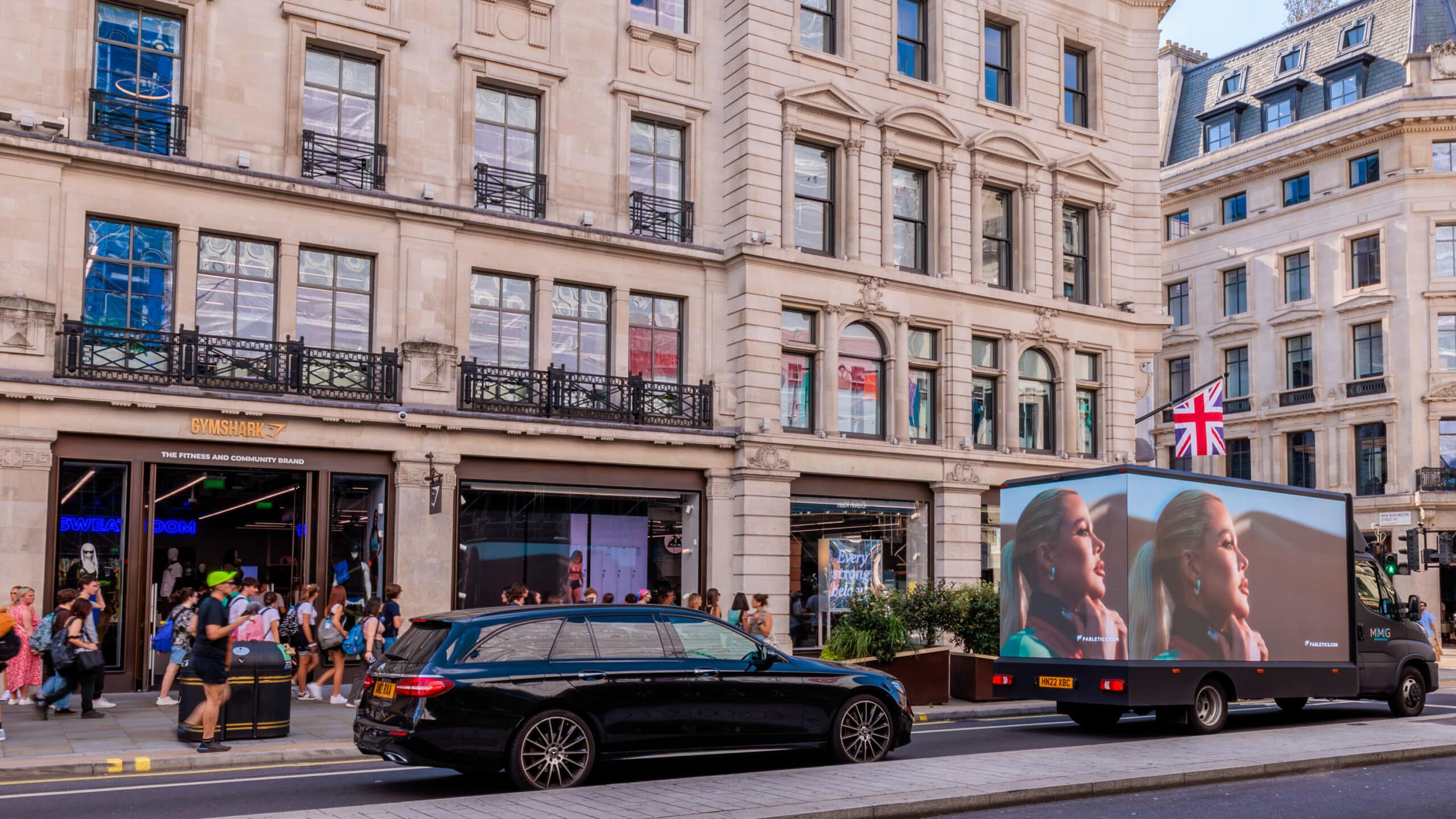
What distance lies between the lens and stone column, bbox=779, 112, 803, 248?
27.0m

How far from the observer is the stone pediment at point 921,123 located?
28.5 metres

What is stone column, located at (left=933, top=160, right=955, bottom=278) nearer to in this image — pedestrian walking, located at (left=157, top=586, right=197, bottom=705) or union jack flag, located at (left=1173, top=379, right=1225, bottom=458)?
union jack flag, located at (left=1173, top=379, right=1225, bottom=458)

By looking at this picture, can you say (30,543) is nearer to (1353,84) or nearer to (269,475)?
(269,475)

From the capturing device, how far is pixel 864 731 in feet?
42.6

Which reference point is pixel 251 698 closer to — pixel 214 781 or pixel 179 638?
pixel 214 781

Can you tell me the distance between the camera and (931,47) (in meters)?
29.8

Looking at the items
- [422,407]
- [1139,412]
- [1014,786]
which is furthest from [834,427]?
[1139,412]

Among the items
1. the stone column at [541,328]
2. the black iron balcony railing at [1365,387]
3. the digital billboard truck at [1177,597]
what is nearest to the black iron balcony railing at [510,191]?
the stone column at [541,328]

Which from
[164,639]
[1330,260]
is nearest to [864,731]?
[164,639]

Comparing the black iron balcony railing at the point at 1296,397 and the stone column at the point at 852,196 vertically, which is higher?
the stone column at the point at 852,196

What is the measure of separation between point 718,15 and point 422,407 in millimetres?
10644

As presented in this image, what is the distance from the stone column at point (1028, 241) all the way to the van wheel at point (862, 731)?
63.1 ft

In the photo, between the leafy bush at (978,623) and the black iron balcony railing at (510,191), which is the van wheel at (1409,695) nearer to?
the leafy bush at (978,623)

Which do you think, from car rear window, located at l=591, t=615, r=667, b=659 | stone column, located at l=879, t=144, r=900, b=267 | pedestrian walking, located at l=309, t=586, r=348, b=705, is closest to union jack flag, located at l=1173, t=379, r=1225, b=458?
stone column, located at l=879, t=144, r=900, b=267
